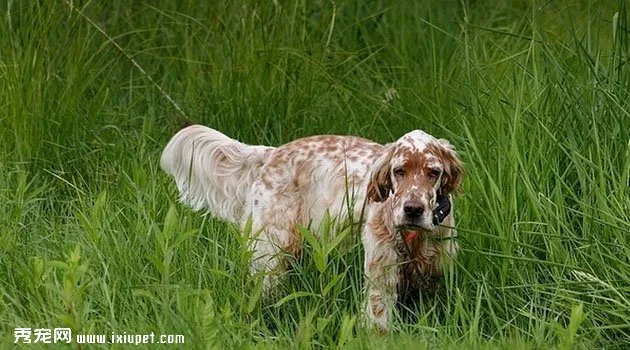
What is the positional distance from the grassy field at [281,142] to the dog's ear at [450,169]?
0.16 metres

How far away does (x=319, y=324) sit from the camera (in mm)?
5910

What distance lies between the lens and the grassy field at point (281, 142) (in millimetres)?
6102

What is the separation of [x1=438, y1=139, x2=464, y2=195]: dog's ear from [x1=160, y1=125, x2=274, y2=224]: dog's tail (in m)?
1.29

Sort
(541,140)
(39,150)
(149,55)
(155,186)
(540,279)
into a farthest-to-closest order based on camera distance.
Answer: (149,55)
(39,150)
(155,186)
(541,140)
(540,279)

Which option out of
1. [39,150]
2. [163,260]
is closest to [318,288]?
[163,260]

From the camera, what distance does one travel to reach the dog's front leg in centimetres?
649

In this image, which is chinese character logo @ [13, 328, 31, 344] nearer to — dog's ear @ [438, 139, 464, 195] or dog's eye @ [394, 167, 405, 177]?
dog's eye @ [394, 167, 405, 177]

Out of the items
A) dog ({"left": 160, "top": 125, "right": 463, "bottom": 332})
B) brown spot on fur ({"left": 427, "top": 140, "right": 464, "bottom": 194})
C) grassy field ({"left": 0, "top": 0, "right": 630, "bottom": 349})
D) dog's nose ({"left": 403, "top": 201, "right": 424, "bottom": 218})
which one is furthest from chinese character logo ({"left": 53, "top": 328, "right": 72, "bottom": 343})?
brown spot on fur ({"left": 427, "top": 140, "right": 464, "bottom": 194})

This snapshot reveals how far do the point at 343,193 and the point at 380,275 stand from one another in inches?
24.6

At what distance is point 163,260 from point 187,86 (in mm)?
3068

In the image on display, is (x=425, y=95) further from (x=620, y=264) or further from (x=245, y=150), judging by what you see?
(x=620, y=264)

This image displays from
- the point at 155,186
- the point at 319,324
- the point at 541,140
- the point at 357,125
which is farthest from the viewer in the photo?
the point at 357,125

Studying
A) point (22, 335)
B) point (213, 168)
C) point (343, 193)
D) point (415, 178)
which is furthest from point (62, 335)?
point (213, 168)

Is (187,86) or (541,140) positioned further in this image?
(187,86)
